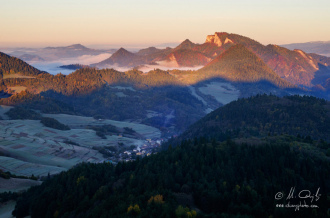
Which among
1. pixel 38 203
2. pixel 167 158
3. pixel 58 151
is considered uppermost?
pixel 167 158

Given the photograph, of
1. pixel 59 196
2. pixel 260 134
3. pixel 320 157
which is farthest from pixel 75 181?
pixel 260 134

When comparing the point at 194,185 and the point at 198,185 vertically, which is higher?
the point at 198,185

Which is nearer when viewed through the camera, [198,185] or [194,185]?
[198,185]

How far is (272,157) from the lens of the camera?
95062 millimetres

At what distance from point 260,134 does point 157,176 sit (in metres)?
121

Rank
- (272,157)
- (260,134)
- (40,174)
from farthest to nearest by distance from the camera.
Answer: (260,134) → (40,174) → (272,157)

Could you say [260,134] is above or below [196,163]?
below

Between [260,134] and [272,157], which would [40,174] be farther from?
[260,134]

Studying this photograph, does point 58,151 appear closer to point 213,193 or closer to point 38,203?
point 38,203

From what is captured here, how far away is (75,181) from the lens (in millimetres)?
97125

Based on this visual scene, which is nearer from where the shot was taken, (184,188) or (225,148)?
(184,188)

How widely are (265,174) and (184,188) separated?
23.0m

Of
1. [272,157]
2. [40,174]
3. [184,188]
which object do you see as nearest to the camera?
[184,188]

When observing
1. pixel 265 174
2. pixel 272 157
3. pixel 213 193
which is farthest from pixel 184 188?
pixel 272 157
